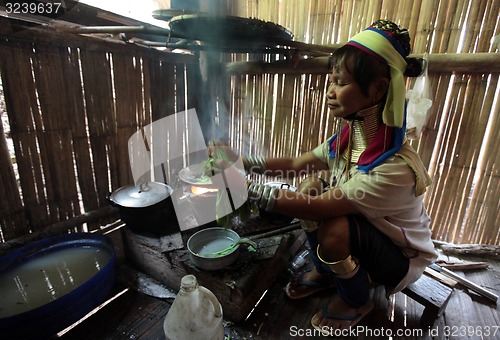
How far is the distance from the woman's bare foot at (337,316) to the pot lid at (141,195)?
5.71 feet

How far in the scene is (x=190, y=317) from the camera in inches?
61.3

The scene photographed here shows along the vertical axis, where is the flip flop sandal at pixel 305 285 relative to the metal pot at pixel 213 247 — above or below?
below

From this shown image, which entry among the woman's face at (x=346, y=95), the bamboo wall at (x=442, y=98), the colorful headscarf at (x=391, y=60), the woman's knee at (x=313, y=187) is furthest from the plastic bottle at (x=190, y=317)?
the bamboo wall at (x=442, y=98)

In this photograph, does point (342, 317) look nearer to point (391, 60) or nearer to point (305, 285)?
point (305, 285)

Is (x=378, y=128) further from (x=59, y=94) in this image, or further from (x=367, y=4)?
(x=59, y=94)

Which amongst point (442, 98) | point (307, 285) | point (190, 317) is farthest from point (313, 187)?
point (442, 98)

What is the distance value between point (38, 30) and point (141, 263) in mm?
2377

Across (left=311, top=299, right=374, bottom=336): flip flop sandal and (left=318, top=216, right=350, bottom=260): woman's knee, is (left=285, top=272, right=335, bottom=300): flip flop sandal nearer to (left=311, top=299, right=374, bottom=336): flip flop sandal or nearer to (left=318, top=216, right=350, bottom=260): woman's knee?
(left=311, top=299, right=374, bottom=336): flip flop sandal

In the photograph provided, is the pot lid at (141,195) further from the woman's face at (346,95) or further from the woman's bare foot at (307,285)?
the woman's face at (346,95)

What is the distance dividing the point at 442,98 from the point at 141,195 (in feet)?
10.9

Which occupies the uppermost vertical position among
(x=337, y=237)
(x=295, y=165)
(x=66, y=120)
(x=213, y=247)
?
(x=66, y=120)

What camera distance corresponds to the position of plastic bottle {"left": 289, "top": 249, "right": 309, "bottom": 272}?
8.88 ft

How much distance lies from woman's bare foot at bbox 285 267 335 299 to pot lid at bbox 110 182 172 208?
4.86ft

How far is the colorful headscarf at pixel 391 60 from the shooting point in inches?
59.9
